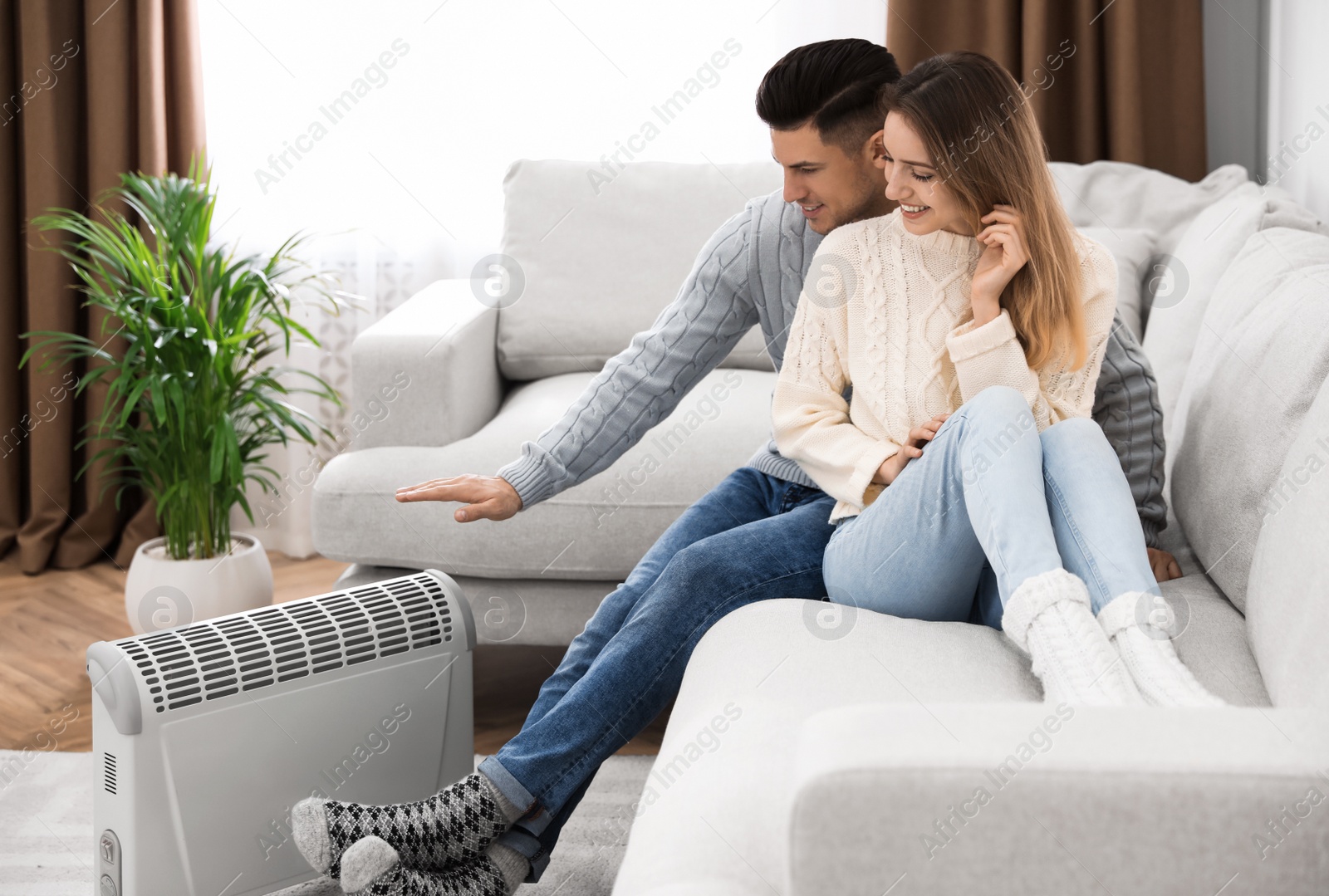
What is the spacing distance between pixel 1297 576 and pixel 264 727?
3.55 ft

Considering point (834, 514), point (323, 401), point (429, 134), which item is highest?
point (429, 134)

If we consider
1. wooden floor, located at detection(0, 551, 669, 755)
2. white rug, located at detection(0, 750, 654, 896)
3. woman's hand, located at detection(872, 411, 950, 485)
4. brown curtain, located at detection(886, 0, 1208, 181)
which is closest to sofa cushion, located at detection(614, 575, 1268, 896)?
woman's hand, located at detection(872, 411, 950, 485)

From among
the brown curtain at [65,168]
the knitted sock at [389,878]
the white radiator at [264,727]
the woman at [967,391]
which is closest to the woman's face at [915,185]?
the woman at [967,391]

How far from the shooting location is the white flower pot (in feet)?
7.48

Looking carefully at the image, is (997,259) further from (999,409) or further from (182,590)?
(182,590)

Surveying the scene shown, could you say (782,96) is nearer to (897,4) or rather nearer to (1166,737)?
(1166,737)

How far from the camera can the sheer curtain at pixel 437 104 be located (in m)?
2.82

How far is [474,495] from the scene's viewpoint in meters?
1.46

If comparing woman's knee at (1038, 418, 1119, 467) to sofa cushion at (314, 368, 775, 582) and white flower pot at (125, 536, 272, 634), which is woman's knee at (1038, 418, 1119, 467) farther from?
white flower pot at (125, 536, 272, 634)

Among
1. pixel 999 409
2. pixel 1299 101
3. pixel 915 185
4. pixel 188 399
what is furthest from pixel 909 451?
pixel 188 399

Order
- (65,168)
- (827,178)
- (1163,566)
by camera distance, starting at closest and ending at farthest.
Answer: (1163,566) < (827,178) < (65,168)

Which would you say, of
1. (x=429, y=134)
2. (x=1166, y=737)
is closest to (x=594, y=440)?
(x=1166, y=737)

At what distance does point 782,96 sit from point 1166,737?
3.26 feet

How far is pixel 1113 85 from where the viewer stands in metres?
2.54
